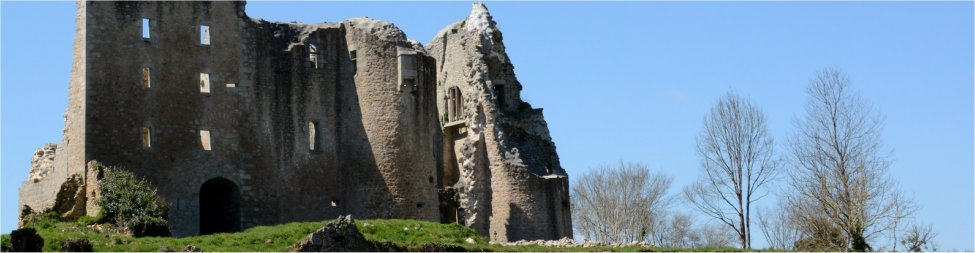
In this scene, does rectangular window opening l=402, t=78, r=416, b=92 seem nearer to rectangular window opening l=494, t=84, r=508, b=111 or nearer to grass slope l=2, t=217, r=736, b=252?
rectangular window opening l=494, t=84, r=508, b=111

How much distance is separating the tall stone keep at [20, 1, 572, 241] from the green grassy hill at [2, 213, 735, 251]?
3673mm

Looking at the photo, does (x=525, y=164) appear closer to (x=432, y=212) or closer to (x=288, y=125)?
(x=432, y=212)

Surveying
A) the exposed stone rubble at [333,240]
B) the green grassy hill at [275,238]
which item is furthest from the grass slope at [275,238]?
the exposed stone rubble at [333,240]

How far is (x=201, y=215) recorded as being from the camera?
56.3 metres

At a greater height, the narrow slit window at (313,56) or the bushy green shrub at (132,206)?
the narrow slit window at (313,56)

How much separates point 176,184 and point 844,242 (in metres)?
18.3

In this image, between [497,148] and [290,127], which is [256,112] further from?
[497,148]

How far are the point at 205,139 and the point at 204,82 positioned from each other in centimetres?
193

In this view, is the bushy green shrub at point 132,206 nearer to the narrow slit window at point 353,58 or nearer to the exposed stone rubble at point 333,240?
the exposed stone rubble at point 333,240

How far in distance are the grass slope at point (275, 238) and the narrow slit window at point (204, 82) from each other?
5.42 meters

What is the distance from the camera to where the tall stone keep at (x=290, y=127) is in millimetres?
53406

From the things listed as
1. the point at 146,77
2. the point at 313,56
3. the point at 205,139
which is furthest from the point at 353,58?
the point at 146,77

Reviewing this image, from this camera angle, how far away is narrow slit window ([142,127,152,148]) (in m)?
53.8

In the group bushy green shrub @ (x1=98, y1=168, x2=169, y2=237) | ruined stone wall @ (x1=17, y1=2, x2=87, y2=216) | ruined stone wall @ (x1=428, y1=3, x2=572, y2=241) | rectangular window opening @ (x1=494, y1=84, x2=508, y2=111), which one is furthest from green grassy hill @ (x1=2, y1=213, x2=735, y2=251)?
rectangular window opening @ (x1=494, y1=84, x2=508, y2=111)
